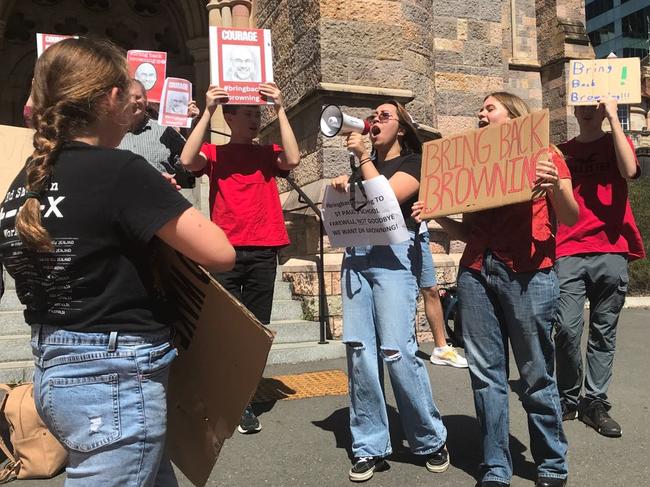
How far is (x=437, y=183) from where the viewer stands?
9.57ft

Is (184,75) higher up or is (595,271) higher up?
(184,75)

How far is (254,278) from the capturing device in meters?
3.75

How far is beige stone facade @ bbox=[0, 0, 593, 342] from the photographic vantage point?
20.4 ft

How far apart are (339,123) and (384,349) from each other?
3.63 ft

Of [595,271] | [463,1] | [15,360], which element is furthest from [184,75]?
[595,271]

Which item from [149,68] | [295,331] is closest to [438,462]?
[295,331]

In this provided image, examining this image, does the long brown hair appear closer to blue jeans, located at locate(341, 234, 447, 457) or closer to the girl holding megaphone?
the girl holding megaphone

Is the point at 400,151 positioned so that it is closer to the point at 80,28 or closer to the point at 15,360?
the point at 15,360

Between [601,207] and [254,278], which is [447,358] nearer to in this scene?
[601,207]

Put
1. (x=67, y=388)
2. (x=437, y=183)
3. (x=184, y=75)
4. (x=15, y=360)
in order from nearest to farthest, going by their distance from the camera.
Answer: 1. (x=67, y=388)
2. (x=437, y=183)
3. (x=15, y=360)
4. (x=184, y=75)

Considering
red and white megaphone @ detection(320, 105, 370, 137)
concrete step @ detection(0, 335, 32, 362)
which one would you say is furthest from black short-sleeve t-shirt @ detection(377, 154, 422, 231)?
concrete step @ detection(0, 335, 32, 362)

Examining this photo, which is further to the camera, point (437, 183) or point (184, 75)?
point (184, 75)

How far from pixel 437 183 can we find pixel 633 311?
635cm

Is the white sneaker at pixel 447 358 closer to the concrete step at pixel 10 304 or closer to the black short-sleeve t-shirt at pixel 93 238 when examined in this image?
the concrete step at pixel 10 304
